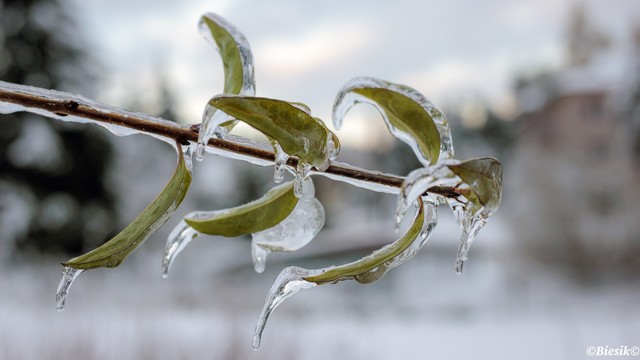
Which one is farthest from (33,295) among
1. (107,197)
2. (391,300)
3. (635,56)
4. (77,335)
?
(635,56)

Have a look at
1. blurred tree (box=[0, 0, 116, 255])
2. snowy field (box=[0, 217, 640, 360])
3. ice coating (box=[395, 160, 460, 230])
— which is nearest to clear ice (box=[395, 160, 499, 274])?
ice coating (box=[395, 160, 460, 230])

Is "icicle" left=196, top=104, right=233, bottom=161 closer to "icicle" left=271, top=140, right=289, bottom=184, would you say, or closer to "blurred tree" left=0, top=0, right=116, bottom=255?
"icicle" left=271, top=140, right=289, bottom=184

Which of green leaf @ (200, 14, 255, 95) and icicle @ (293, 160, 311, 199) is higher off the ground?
green leaf @ (200, 14, 255, 95)

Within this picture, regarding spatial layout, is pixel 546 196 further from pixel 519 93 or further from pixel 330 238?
pixel 519 93

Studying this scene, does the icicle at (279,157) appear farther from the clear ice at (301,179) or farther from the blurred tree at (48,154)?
the blurred tree at (48,154)

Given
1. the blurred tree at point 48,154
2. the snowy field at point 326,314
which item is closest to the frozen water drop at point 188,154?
the snowy field at point 326,314

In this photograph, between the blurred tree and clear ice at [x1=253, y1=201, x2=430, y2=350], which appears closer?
clear ice at [x1=253, y1=201, x2=430, y2=350]

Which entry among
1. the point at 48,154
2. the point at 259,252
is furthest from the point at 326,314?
the point at 259,252
